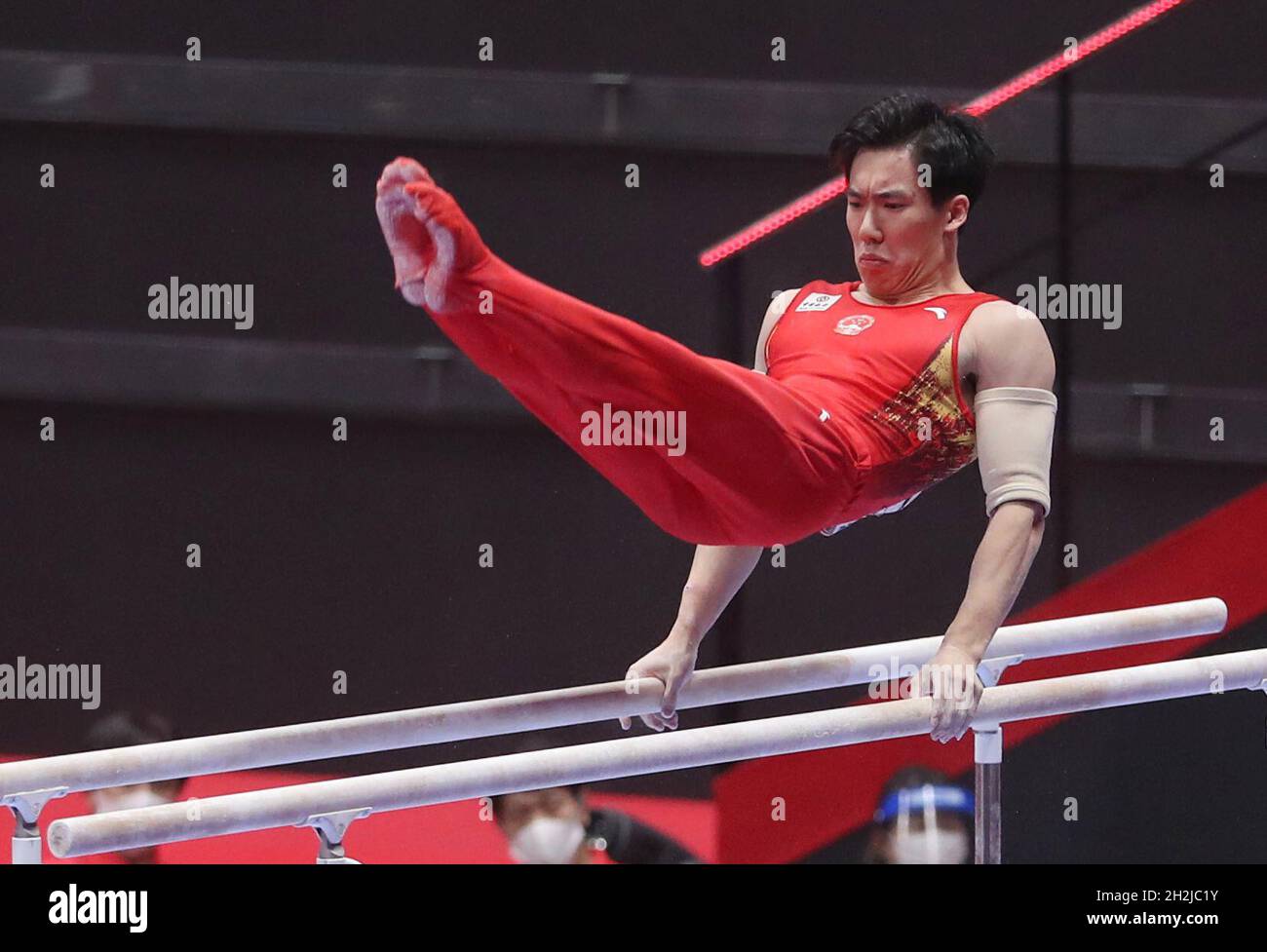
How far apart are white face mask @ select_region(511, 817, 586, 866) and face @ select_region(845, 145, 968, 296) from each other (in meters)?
1.29

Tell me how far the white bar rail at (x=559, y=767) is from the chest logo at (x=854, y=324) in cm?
59

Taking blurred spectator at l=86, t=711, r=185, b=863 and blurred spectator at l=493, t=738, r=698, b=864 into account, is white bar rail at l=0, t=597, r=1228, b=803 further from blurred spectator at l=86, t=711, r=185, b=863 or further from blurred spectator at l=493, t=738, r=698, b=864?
blurred spectator at l=86, t=711, r=185, b=863

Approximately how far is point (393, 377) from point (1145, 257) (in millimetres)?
1987

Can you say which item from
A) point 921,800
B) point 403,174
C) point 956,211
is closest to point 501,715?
point 403,174

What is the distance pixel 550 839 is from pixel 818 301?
1.21 metres

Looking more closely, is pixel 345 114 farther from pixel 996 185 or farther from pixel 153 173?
pixel 996 185

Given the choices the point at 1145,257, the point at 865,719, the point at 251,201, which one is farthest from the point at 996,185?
the point at 865,719

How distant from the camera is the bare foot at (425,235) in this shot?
6.99 feet

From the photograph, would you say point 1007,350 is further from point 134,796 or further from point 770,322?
point 134,796

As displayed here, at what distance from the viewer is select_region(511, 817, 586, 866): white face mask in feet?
11.2

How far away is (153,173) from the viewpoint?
16.0 ft

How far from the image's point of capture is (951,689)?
249 centimetres

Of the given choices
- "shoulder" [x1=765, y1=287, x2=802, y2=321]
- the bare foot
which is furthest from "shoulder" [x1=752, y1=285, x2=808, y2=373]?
the bare foot
